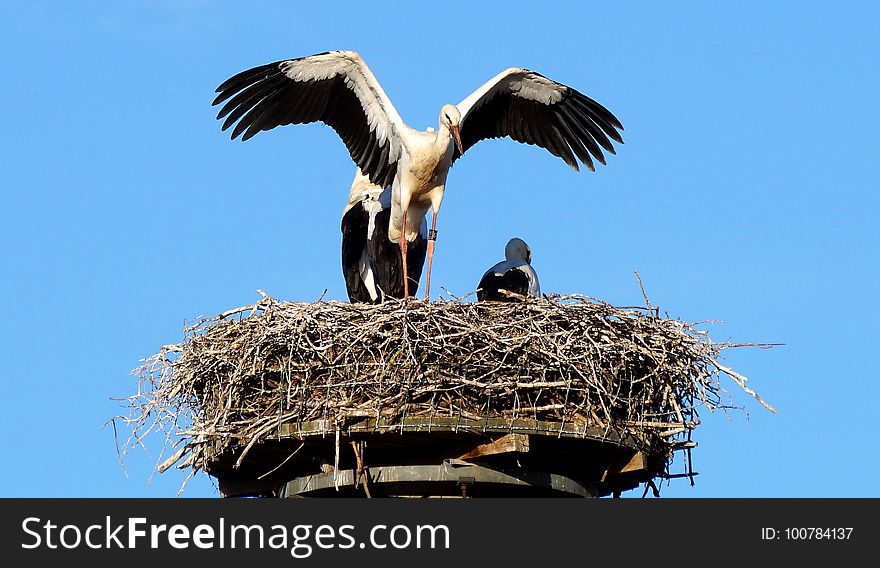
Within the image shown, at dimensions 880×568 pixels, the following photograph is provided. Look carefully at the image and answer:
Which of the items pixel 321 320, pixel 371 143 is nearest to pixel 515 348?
pixel 321 320

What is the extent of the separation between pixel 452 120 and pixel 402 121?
21.5 inches

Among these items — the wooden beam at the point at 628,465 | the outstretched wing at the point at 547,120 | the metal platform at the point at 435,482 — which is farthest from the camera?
the outstretched wing at the point at 547,120

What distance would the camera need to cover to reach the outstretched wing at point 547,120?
13.3 m

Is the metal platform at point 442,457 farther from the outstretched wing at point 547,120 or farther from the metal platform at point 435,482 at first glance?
the outstretched wing at point 547,120

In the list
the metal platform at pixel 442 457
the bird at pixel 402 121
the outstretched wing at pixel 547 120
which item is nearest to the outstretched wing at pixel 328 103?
the bird at pixel 402 121

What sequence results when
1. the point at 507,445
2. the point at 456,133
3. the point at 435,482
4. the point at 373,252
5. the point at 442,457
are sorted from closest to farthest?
the point at 507,445 → the point at 435,482 → the point at 442,457 → the point at 456,133 → the point at 373,252

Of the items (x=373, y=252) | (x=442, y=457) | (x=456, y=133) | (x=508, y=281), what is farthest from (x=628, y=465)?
(x=373, y=252)

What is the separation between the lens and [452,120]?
488 inches

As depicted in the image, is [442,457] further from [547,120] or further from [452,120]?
[547,120]

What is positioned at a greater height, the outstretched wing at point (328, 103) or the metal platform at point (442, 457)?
the outstretched wing at point (328, 103)

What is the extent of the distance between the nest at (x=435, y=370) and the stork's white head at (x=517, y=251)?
2971 millimetres

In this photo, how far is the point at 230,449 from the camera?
34.2 feet

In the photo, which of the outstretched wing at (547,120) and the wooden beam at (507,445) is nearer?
the wooden beam at (507,445)

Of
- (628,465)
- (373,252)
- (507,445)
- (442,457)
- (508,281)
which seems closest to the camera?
(507,445)
